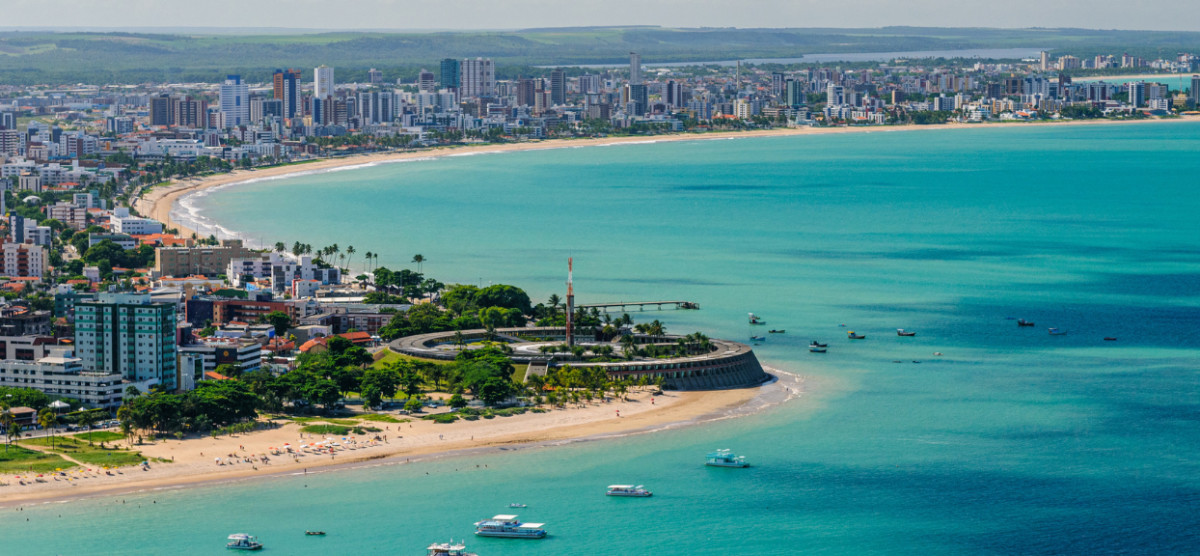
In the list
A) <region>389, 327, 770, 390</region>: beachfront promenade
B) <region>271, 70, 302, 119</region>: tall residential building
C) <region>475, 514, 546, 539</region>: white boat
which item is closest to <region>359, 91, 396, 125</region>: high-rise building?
<region>271, 70, 302, 119</region>: tall residential building

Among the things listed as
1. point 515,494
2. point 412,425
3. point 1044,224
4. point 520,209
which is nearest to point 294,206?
point 520,209

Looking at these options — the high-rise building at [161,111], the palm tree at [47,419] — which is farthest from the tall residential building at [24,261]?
the high-rise building at [161,111]

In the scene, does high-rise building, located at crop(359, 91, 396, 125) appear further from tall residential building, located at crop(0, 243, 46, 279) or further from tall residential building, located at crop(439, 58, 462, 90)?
tall residential building, located at crop(0, 243, 46, 279)

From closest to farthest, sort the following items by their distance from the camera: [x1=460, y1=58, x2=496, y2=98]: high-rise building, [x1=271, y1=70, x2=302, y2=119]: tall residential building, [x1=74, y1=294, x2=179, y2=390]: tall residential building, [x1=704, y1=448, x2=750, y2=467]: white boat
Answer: [x1=704, y1=448, x2=750, y2=467]: white boat, [x1=74, y1=294, x2=179, y2=390]: tall residential building, [x1=271, y1=70, x2=302, y2=119]: tall residential building, [x1=460, y1=58, x2=496, y2=98]: high-rise building

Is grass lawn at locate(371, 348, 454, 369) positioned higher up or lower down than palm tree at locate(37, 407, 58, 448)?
higher up

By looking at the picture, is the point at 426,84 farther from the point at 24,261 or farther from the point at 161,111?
the point at 24,261

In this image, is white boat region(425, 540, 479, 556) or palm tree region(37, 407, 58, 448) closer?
white boat region(425, 540, 479, 556)

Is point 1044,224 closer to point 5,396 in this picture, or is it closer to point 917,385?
Answer: point 917,385

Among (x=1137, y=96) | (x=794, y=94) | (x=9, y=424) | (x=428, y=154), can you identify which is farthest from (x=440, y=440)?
(x=1137, y=96)
